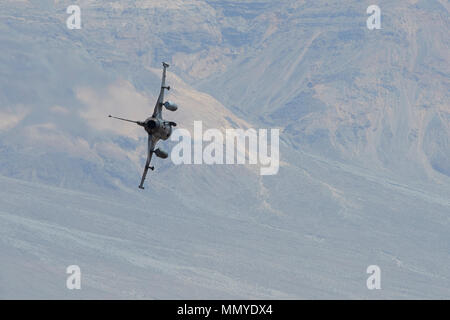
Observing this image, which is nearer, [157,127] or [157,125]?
[157,125]

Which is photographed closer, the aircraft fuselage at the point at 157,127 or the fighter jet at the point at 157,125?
the aircraft fuselage at the point at 157,127

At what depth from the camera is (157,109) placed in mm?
68562

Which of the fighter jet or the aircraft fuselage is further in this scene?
the fighter jet
